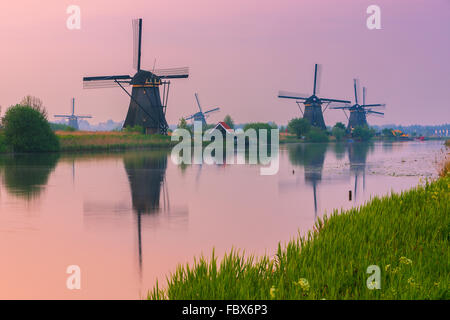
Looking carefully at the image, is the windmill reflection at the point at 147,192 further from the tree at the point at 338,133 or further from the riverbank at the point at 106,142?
the tree at the point at 338,133


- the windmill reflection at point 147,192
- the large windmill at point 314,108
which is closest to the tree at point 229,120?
the large windmill at point 314,108

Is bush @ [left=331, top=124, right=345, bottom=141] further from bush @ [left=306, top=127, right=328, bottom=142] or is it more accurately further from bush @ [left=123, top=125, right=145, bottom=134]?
bush @ [left=123, top=125, right=145, bottom=134]

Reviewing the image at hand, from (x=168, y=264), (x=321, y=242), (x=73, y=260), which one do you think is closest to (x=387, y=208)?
(x=321, y=242)

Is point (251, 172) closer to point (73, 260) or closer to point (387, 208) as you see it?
point (387, 208)

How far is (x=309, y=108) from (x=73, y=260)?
303 feet

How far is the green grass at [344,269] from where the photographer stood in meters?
5.62

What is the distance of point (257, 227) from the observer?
12.9 metres

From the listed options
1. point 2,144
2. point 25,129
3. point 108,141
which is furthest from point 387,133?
point 2,144

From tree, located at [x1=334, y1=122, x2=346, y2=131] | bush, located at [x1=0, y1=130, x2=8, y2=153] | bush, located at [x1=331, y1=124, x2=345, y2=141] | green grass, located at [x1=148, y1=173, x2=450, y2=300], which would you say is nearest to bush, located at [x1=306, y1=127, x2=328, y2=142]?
bush, located at [x1=331, y1=124, x2=345, y2=141]

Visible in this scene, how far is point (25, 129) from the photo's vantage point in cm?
4394

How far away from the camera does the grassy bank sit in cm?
4950

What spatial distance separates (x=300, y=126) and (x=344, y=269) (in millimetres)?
92683

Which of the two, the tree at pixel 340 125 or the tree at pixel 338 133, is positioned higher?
the tree at pixel 340 125

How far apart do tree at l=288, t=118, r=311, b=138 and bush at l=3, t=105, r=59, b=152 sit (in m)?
62.0
